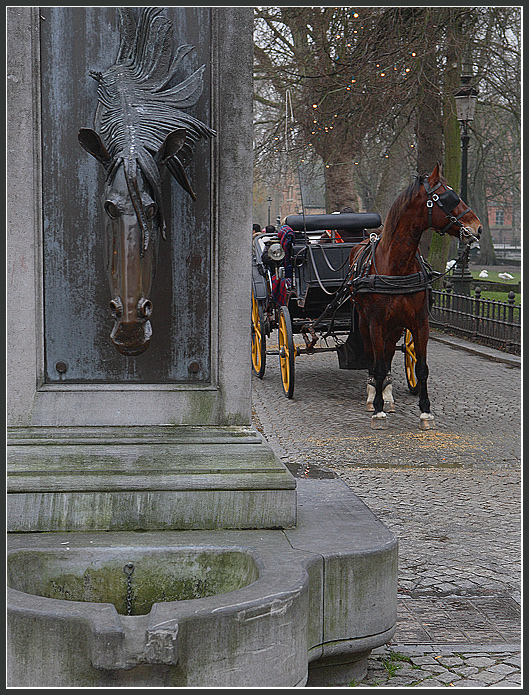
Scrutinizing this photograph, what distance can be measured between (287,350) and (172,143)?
782 cm

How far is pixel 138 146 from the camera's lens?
3889mm

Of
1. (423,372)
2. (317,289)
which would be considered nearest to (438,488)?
(423,372)

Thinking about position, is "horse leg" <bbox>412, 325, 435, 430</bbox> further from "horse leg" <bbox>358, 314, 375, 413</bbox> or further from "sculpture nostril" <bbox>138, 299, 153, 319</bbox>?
"sculpture nostril" <bbox>138, 299, 153, 319</bbox>

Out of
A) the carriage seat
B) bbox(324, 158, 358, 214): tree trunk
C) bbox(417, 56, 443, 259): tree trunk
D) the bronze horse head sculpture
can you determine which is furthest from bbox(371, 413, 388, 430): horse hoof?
bbox(324, 158, 358, 214): tree trunk

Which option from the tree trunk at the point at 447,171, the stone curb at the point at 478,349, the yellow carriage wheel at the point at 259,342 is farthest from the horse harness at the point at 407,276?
the tree trunk at the point at 447,171

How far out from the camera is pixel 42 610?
3129mm

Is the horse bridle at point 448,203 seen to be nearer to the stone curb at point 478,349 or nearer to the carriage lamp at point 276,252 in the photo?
the carriage lamp at point 276,252

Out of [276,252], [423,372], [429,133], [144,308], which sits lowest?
[423,372]

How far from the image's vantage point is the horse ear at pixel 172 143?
12.6ft

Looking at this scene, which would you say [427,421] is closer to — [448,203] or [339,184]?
[448,203]

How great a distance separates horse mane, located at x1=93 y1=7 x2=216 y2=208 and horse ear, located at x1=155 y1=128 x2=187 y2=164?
47 mm

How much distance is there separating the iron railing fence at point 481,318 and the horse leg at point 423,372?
5.71 m

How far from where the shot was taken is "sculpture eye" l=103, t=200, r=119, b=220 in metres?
3.87

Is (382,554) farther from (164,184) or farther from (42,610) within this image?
(164,184)
